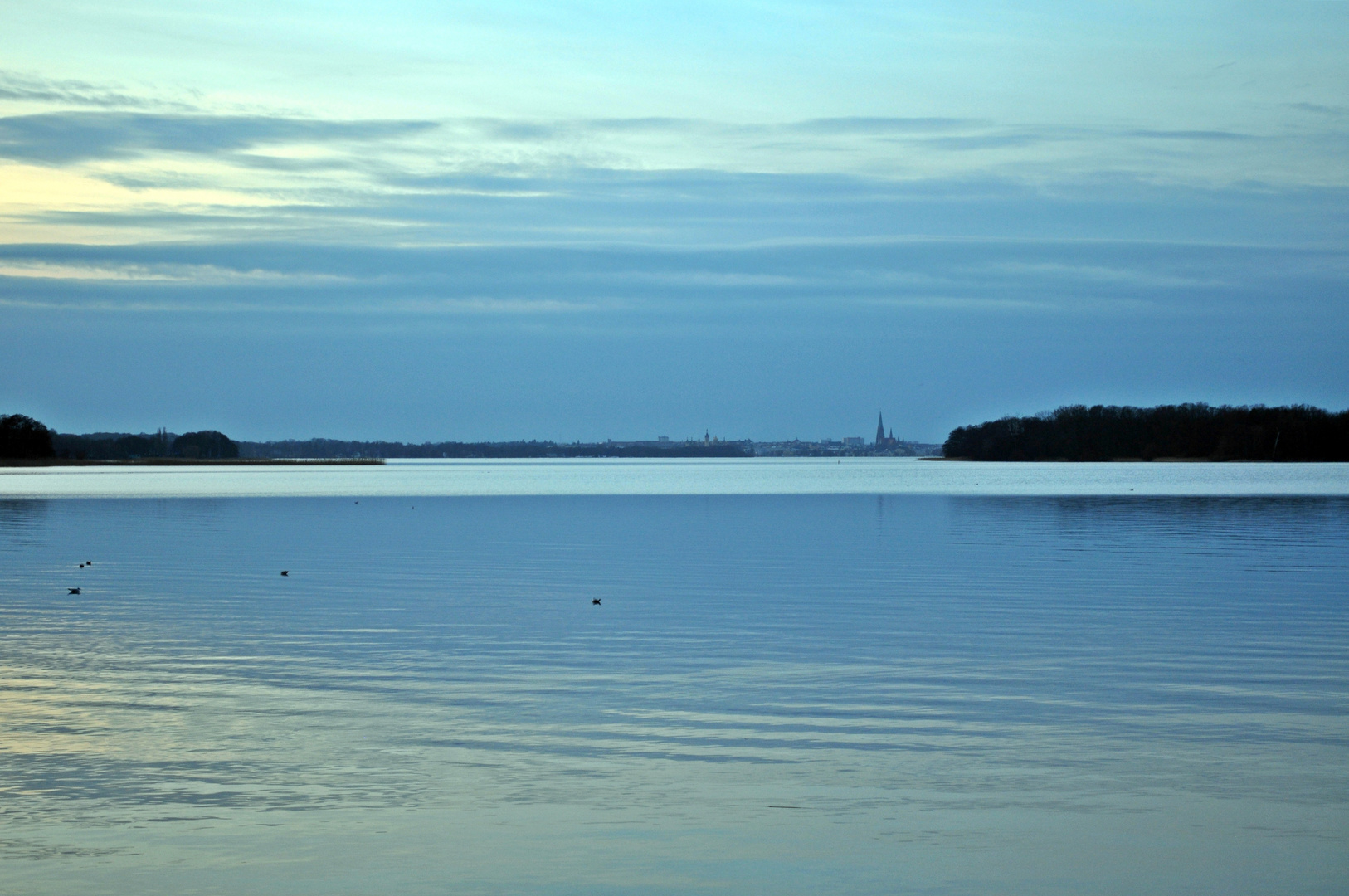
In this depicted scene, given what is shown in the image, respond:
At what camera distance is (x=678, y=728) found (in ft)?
38.0

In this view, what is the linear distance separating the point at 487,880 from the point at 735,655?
8327 mm

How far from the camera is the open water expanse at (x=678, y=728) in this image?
7.91m

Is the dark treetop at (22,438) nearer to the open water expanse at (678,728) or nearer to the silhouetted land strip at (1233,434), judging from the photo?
the silhouetted land strip at (1233,434)

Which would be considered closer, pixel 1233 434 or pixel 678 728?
pixel 678 728

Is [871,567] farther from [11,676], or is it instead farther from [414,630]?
[11,676]

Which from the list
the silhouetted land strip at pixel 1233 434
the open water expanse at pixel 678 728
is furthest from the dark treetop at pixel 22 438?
the open water expanse at pixel 678 728

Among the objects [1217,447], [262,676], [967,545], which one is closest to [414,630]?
[262,676]

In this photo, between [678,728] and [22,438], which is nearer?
[678,728]

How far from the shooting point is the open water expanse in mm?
7906

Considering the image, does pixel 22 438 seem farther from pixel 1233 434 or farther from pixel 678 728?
pixel 678 728

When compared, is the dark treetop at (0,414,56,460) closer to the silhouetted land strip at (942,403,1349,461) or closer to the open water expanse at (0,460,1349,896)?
the silhouetted land strip at (942,403,1349,461)

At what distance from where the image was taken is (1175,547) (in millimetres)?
32062

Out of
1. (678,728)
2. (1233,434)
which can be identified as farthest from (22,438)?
(678,728)

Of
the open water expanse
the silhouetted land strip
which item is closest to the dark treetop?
the silhouetted land strip
